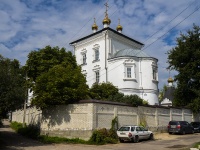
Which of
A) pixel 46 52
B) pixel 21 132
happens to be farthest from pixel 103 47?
pixel 21 132

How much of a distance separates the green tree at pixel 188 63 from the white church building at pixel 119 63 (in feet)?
20.7

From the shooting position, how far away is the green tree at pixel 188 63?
2966cm

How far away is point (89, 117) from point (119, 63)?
685 inches

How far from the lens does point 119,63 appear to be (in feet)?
124

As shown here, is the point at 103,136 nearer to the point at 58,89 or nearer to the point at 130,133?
the point at 130,133

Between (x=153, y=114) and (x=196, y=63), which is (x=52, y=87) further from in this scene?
(x=196, y=63)

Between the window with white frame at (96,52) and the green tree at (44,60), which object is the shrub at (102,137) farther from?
the window with white frame at (96,52)

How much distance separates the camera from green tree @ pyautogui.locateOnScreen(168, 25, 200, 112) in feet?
97.3

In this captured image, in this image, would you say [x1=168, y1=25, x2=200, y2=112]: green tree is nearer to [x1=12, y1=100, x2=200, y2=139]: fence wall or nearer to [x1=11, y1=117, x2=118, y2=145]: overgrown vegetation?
[x1=12, y1=100, x2=200, y2=139]: fence wall

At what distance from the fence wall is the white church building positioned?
906 cm

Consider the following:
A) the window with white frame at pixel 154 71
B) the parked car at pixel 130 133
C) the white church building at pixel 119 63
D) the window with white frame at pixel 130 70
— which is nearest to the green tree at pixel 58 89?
the parked car at pixel 130 133

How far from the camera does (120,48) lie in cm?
4259

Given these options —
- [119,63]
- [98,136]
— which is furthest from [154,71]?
[98,136]

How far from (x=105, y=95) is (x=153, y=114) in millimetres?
6918
